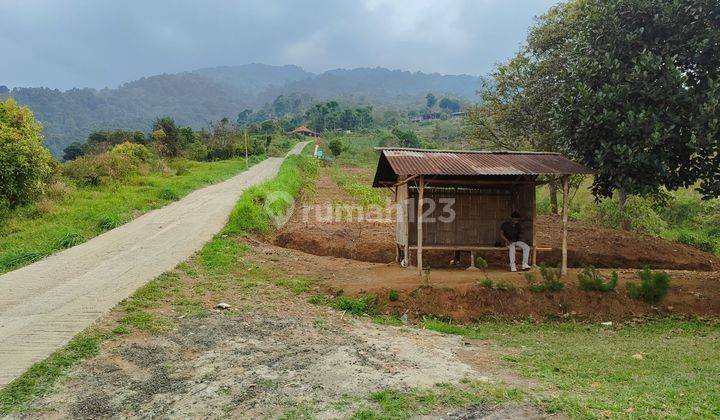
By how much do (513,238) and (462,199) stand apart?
4.98 feet

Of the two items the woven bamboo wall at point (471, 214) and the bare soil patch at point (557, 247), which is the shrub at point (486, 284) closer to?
the woven bamboo wall at point (471, 214)

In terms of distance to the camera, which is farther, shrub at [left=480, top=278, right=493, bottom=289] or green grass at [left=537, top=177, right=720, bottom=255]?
green grass at [left=537, top=177, right=720, bottom=255]

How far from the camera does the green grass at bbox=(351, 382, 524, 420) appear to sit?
4.58m

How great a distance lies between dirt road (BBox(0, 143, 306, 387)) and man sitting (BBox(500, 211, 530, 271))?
7469 mm

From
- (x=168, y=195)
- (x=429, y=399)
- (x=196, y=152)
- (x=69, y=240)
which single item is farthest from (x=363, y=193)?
(x=196, y=152)

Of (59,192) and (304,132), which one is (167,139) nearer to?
(59,192)

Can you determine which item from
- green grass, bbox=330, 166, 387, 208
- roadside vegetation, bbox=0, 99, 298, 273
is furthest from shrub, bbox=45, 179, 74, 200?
green grass, bbox=330, 166, 387, 208

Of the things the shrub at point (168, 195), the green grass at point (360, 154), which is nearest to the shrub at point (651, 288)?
the shrub at point (168, 195)

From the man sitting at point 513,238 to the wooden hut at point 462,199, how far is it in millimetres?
258

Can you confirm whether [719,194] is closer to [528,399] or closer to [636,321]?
[636,321]

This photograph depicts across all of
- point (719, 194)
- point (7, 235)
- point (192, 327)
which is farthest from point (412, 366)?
point (7, 235)

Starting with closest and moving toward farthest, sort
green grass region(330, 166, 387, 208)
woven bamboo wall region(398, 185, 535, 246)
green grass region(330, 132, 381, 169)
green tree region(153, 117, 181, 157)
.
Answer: woven bamboo wall region(398, 185, 535, 246) → green grass region(330, 166, 387, 208) → green tree region(153, 117, 181, 157) → green grass region(330, 132, 381, 169)

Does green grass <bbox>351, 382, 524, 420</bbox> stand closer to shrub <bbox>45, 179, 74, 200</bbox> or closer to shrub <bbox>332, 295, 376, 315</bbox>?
shrub <bbox>332, 295, 376, 315</bbox>

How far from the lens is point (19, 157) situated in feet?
51.8
